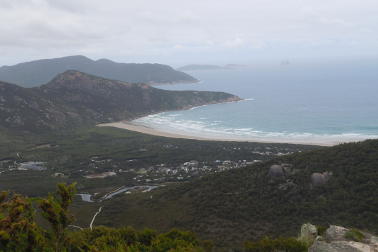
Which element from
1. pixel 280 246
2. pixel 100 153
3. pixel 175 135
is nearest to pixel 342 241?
pixel 280 246

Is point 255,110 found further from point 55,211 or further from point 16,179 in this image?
point 55,211

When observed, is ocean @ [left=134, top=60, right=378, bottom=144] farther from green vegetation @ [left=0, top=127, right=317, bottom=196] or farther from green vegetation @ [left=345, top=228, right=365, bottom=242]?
green vegetation @ [left=345, top=228, right=365, bottom=242]

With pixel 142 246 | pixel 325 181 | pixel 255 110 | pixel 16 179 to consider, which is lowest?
pixel 16 179

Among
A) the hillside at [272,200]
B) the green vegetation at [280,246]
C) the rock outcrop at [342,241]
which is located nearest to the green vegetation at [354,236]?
the rock outcrop at [342,241]

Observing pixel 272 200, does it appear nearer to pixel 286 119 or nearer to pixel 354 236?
pixel 354 236

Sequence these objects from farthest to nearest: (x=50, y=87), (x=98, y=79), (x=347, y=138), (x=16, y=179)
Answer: (x=98, y=79) < (x=50, y=87) < (x=347, y=138) < (x=16, y=179)

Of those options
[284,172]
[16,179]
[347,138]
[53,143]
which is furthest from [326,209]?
[53,143]
